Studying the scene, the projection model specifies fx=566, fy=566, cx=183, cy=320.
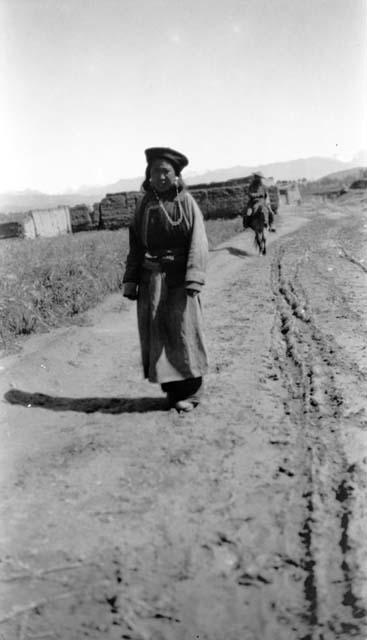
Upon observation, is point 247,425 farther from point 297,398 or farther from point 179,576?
point 179,576

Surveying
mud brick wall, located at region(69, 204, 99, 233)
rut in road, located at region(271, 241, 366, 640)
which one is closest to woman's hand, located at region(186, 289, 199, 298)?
rut in road, located at region(271, 241, 366, 640)

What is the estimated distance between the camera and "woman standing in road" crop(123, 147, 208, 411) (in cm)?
376

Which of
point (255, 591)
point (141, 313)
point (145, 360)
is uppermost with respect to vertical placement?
point (141, 313)

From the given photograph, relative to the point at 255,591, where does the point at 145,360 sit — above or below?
above

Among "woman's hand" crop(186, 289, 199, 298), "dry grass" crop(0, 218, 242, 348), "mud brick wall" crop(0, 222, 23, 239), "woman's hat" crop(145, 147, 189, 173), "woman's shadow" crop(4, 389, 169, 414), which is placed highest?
"woman's hat" crop(145, 147, 189, 173)

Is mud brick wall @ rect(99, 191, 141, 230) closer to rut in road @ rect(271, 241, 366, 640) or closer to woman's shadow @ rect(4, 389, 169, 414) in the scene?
rut in road @ rect(271, 241, 366, 640)

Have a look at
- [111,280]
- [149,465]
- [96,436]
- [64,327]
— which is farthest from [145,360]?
[111,280]

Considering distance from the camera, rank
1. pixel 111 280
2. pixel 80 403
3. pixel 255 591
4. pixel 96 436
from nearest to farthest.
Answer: pixel 255 591 → pixel 96 436 → pixel 80 403 → pixel 111 280

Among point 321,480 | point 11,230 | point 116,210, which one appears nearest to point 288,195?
point 116,210

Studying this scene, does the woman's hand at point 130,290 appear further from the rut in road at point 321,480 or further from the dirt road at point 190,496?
the rut in road at point 321,480

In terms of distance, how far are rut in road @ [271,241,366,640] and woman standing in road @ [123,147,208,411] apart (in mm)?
827

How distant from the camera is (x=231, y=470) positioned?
3.09 meters

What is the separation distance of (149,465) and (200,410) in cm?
→ 82

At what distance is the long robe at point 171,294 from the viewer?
3787mm
